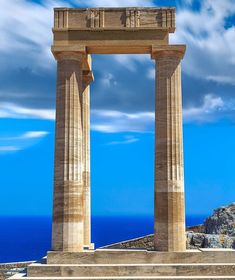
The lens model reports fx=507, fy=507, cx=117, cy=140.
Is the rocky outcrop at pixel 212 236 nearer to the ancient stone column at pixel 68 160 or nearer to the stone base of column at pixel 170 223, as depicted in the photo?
the stone base of column at pixel 170 223

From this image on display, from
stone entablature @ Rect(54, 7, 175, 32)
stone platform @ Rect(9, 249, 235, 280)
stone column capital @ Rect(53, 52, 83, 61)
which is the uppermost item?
stone entablature @ Rect(54, 7, 175, 32)

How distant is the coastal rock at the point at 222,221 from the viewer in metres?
48.1

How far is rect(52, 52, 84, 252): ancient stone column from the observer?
106 feet

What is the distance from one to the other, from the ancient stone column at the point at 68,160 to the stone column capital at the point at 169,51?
5151 mm

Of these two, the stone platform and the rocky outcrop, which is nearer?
the stone platform

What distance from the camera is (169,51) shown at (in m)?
33.2

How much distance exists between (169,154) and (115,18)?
992cm

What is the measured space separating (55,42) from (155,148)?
9.68m

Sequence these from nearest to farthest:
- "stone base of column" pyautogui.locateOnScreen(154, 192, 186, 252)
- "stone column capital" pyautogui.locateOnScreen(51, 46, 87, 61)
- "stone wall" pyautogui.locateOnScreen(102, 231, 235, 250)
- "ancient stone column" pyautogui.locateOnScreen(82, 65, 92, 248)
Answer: "stone base of column" pyautogui.locateOnScreen(154, 192, 186, 252), "stone column capital" pyautogui.locateOnScreen(51, 46, 87, 61), "ancient stone column" pyautogui.locateOnScreen(82, 65, 92, 248), "stone wall" pyautogui.locateOnScreen(102, 231, 235, 250)

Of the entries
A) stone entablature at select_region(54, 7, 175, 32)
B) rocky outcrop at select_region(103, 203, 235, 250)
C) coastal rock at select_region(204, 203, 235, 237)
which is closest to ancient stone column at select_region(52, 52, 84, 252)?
stone entablature at select_region(54, 7, 175, 32)

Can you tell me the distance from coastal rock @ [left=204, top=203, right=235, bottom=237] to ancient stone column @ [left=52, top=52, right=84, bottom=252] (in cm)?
1948

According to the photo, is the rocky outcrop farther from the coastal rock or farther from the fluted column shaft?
the fluted column shaft

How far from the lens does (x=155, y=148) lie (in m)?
33.3

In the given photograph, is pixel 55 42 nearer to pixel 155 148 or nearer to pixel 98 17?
pixel 98 17
